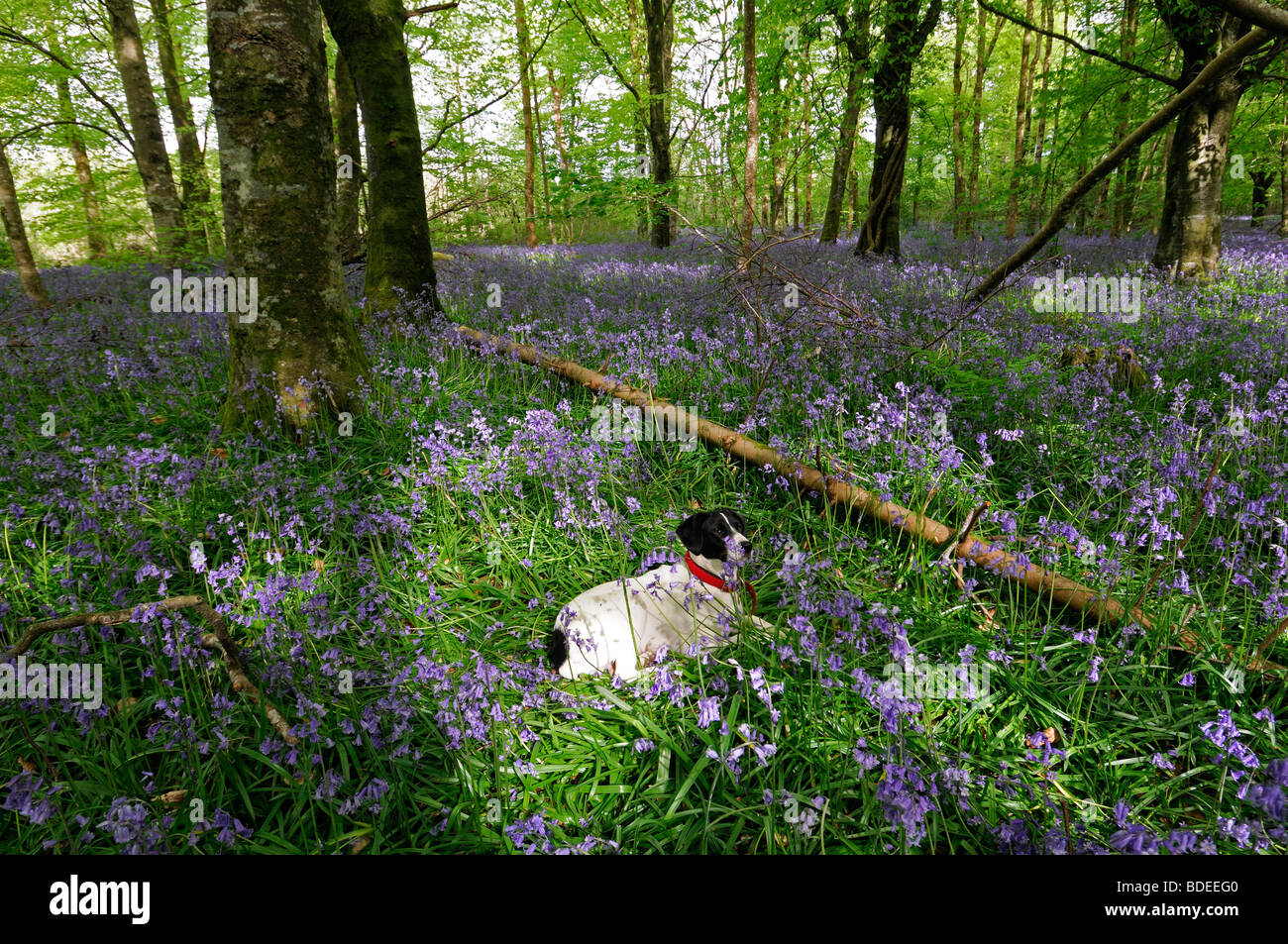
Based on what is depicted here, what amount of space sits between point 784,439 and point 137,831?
347cm

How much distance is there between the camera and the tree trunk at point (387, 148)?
620 cm

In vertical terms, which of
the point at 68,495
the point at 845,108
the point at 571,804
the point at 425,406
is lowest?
the point at 571,804

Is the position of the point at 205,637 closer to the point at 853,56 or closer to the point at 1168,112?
the point at 1168,112

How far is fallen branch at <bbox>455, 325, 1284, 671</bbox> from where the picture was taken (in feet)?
7.57

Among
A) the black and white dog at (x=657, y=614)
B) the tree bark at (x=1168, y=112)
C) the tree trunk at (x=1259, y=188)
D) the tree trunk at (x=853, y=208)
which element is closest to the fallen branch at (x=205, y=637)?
the black and white dog at (x=657, y=614)

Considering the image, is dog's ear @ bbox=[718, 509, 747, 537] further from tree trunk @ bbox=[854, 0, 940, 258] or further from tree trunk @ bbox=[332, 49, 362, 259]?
tree trunk @ bbox=[854, 0, 940, 258]

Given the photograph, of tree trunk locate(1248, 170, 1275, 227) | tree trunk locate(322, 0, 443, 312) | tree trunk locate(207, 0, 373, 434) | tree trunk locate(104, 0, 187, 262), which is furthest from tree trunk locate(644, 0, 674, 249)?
tree trunk locate(1248, 170, 1275, 227)

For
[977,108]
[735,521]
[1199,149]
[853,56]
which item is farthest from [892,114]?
[977,108]

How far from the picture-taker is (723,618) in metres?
2.38

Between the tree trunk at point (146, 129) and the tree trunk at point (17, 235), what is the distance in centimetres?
173

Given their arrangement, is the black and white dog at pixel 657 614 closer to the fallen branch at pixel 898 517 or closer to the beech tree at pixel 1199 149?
the fallen branch at pixel 898 517

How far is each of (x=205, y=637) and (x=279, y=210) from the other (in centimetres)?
317
